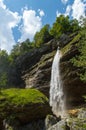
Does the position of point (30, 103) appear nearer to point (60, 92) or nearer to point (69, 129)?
point (69, 129)

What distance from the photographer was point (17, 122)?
67.9 ft

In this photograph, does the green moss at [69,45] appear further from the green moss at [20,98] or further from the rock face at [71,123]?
the rock face at [71,123]

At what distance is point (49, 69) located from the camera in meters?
49.2

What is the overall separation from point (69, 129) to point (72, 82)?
31210 millimetres

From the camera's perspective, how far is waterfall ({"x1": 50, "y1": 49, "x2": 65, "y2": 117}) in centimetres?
4419

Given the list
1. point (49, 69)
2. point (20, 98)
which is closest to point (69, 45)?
point (49, 69)

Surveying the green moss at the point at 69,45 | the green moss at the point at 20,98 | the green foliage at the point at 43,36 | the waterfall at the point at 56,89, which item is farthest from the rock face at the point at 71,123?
the green foliage at the point at 43,36

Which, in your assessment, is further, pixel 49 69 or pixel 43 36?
pixel 43 36

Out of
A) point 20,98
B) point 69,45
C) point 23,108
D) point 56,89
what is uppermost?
point 69,45

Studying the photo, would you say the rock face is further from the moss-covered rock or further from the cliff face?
the cliff face

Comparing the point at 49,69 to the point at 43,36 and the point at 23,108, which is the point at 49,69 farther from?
the point at 43,36

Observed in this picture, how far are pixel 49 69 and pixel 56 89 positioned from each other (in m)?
3.99


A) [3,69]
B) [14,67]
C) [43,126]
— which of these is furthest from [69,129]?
[3,69]

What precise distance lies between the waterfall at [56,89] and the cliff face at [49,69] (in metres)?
0.80
